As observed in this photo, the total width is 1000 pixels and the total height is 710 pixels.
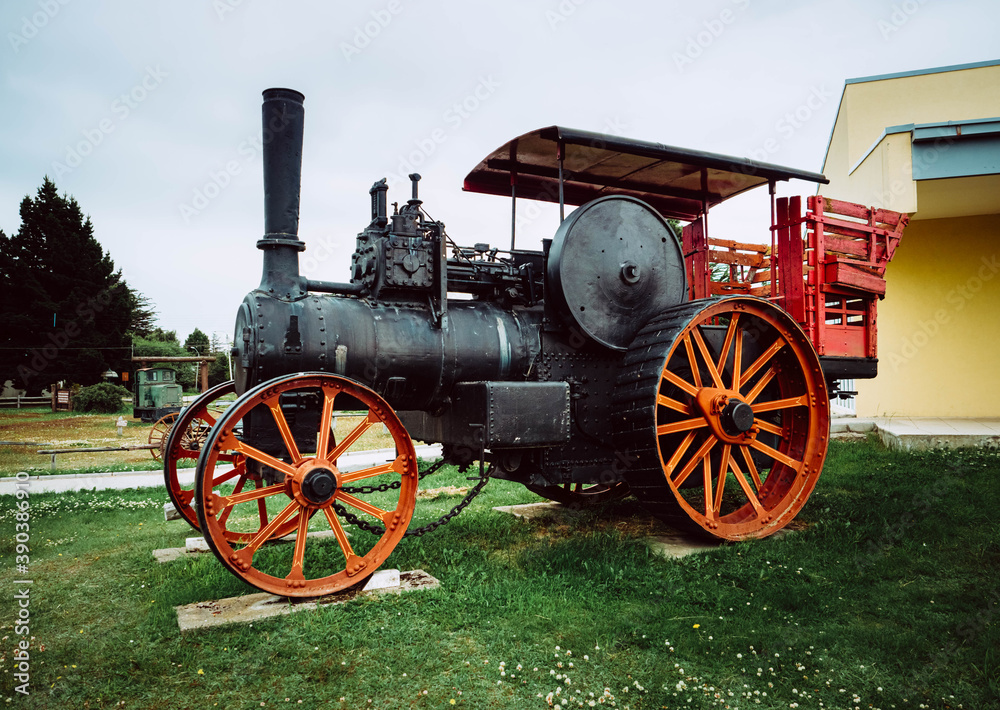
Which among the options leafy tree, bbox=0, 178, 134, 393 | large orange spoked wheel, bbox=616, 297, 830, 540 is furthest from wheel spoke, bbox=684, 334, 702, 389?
leafy tree, bbox=0, 178, 134, 393

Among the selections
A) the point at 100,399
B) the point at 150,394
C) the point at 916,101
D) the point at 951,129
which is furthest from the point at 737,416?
the point at 100,399

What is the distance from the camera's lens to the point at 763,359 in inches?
214

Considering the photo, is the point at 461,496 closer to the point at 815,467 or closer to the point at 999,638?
the point at 815,467

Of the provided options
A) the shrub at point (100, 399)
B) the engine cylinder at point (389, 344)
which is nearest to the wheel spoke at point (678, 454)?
the engine cylinder at point (389, 344)

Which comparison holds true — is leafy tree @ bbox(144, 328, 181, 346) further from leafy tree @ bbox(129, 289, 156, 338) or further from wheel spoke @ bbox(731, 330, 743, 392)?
wheel spoke @ bbox(731, 330, 743, 392)

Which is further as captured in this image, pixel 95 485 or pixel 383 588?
pixel 95 485

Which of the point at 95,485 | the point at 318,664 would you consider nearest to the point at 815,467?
the point at 318,664

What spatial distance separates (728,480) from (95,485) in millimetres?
7883

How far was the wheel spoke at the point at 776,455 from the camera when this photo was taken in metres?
5.31

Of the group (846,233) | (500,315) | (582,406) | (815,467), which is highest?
(846,233)

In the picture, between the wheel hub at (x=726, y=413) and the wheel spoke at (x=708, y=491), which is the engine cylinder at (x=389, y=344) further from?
the wheel spoke at (x=708, y=491)

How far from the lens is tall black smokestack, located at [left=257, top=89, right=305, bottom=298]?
14.1 ft

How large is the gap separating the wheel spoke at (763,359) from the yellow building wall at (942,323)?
7.23m

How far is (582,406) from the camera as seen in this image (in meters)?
5.11
